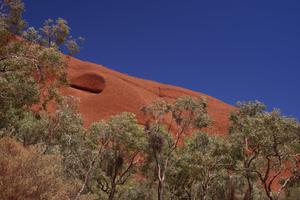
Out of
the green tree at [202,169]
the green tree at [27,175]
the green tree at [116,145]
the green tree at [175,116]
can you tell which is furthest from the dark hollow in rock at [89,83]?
the green tree at [27,175]

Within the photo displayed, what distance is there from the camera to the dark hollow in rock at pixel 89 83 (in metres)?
62.8

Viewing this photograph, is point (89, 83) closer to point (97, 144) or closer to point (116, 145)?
point (97, 144)

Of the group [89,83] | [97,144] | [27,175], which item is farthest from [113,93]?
[27,175]

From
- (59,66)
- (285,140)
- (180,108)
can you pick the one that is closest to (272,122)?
(285,140)

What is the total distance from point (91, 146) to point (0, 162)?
56.3ft

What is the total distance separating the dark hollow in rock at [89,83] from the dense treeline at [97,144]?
98.0ft

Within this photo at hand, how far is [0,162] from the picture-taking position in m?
11.7

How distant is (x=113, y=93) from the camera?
A: 6012cm

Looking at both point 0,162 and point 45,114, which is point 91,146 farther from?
point 0,162

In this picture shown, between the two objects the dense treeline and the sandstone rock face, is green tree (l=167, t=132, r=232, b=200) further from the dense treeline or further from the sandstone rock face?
the sandstone rock face

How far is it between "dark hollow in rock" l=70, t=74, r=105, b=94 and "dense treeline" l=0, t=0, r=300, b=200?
29870 mm

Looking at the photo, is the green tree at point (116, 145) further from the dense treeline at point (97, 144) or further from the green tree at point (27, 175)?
the green tree at point (27, 175)

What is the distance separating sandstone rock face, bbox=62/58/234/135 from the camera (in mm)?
56062

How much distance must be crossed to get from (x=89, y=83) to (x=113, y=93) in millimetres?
5899
